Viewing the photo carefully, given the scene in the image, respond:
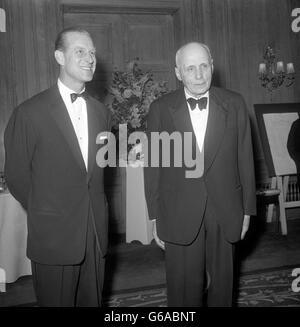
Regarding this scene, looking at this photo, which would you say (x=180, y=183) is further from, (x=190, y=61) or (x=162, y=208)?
(x=190, y=61)

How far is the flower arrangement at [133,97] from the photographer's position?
14.9 feet

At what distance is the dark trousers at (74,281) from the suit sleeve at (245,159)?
0.88 m

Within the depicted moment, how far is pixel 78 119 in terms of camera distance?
2121 mm

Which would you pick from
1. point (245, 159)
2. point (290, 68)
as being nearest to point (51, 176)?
point (245, 159)

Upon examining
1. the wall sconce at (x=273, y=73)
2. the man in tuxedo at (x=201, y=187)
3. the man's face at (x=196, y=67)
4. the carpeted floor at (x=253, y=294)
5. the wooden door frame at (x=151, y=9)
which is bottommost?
the carpeted floor at (x=253, y=294)

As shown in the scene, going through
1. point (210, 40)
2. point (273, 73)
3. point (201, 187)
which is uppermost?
point (210, 40)

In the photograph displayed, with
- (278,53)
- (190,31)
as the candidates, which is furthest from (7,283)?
(278,53)

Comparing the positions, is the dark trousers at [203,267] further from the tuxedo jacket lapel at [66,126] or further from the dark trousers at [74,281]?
the tuxedo jacket lapel at [66,126]

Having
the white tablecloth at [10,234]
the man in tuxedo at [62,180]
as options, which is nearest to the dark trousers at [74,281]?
the man in tuxedo at [62,180]

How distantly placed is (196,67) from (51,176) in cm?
95

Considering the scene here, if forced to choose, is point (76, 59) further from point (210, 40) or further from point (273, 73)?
point (273, 73)

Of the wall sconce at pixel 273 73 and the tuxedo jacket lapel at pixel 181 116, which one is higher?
the wall sconce at pixel 273 73

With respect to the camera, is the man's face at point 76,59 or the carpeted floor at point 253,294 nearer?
the man's face at point 76,59

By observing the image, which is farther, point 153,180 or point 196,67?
point 153,180
